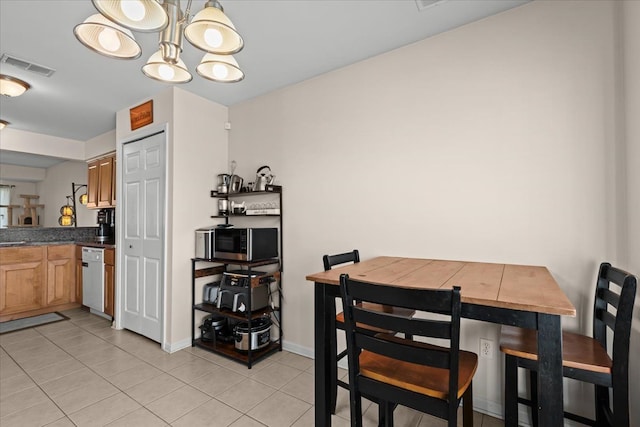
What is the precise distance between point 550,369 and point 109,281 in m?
4.36

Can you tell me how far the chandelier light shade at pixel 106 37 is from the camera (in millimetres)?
1381

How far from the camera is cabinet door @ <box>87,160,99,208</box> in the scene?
14.8 ft

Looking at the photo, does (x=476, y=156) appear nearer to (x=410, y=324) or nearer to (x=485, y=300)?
(x=485, y=300)

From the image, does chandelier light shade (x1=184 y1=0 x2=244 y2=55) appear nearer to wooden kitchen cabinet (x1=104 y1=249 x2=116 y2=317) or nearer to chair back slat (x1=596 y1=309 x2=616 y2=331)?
chair back slat (x1=596 y1=309 x2=616 y2=331)

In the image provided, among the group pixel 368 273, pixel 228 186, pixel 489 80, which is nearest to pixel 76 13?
pixel 228 186

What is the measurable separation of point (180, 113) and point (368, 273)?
2.47 metres

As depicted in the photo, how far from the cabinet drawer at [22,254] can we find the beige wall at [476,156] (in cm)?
357


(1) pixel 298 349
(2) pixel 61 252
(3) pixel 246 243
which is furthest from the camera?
(2) pixel 61 252

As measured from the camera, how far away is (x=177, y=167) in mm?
2947

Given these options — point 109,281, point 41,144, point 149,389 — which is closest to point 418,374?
point 149,389

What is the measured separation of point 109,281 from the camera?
12.4ft

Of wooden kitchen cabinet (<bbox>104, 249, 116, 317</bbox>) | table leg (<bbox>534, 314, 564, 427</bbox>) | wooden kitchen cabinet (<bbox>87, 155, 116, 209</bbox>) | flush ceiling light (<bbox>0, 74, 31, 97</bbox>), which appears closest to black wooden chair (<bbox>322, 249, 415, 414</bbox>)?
table leg (<bbox>534, 314, 564, 427</bbox>)

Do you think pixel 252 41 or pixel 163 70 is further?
pixel 252 41

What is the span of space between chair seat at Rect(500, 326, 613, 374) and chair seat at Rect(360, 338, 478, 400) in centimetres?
22
